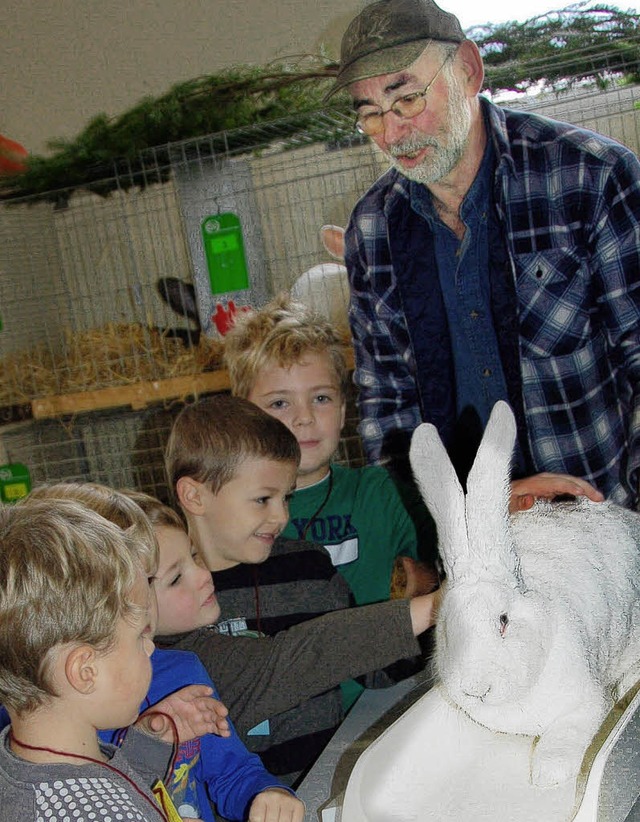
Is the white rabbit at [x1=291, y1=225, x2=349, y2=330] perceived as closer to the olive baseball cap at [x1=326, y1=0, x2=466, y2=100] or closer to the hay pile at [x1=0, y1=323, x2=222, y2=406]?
the hay pile at [x1=0, y1=323, x2=222, y2=406]

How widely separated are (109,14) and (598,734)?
2392mm

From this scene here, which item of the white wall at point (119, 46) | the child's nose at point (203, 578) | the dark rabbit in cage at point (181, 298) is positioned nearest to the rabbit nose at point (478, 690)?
the child's nose at point (203, 578)

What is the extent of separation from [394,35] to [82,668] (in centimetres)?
77

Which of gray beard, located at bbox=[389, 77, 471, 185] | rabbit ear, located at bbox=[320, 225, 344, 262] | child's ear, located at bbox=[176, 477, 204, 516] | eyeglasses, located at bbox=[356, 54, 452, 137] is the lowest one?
child's ear, located at bbox=[176, 477, 204, 516]

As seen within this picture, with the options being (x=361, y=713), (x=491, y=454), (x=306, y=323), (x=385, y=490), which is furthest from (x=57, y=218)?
(x=491, y=454)

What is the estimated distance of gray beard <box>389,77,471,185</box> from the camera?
1.03m

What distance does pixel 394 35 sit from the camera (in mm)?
1001

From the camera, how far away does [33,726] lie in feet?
1.90

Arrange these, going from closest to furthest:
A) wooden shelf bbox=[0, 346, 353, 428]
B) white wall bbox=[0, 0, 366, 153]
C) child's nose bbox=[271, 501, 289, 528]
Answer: child's nose bbox=[271, 501, 289, 528] < wooden shelf bbox=[0, 346, 353, 428] < white wall bbox=[0, 0, 366, 153]

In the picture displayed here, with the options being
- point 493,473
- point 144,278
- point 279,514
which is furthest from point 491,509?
point 144,278

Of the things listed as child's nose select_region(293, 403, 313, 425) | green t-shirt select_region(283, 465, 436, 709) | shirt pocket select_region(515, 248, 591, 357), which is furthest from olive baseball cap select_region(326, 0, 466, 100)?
green t-shirt select_region(283, 465, 436, 709)

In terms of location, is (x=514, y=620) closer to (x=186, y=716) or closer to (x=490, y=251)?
(x=186, y=716)

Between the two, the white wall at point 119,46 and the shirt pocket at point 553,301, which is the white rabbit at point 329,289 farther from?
the shirt pocket at point 553,301

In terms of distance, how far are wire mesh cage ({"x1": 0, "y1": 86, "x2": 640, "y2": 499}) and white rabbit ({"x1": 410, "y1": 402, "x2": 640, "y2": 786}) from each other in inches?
54.3
